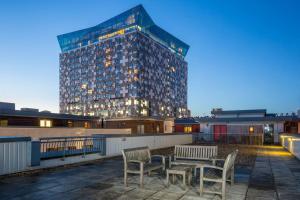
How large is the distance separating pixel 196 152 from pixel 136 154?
2466mm

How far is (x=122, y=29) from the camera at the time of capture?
11181cm

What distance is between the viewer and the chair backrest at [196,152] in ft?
31.3

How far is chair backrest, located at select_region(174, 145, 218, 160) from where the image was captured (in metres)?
9.54

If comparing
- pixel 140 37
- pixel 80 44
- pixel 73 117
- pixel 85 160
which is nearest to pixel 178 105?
pixel 140 37

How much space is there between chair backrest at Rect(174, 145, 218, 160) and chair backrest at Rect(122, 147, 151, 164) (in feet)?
4.42

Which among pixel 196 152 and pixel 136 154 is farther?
pixel 196 152

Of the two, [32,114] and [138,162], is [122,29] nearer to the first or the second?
[32,114]

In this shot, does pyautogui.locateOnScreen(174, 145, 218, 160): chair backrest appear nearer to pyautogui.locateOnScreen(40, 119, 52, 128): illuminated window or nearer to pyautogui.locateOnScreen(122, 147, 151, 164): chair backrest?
pyautogui.locateOnScreen(122, 147, 151, 164): chair backrest

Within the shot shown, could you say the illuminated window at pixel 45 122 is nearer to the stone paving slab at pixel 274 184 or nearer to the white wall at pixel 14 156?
the white wall at pixel 14 156

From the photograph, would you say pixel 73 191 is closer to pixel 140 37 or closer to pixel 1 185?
pixel 1 185

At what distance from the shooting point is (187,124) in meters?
60.1

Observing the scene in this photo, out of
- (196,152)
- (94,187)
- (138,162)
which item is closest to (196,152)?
(196,152)

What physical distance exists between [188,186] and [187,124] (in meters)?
53.0

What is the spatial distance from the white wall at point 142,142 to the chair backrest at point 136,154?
20.0 ft
